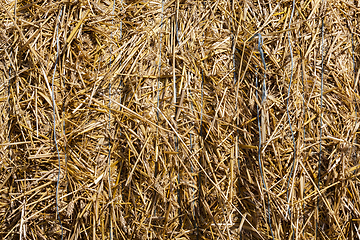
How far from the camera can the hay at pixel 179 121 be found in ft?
4.25

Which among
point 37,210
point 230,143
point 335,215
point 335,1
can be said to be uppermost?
point 335,1

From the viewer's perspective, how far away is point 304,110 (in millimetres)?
1317

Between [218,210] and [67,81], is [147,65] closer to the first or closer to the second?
[67,81]

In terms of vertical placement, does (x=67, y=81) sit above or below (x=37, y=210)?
above

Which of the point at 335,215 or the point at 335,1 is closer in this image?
the point at 335,215

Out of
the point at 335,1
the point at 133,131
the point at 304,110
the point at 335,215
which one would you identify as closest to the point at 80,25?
the point at 133,131

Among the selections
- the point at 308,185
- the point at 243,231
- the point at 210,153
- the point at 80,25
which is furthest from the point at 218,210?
the point at 80,25

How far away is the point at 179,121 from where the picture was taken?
4.42 ft

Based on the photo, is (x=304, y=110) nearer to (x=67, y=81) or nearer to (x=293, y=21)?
(x=293, y=21)

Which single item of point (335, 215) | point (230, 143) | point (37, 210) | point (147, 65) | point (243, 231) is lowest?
point (37, 210)

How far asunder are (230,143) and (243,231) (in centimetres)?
45

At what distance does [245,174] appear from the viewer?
132 centimetres

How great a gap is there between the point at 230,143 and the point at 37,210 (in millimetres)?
1033

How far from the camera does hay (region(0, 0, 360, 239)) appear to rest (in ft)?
4.25
